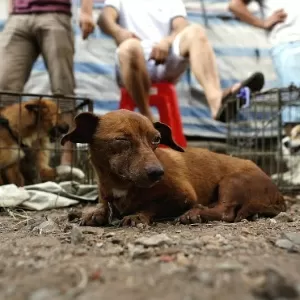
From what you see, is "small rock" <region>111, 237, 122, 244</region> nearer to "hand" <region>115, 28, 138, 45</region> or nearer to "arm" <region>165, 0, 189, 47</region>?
"hand" <region>115, 28, 138, 45</region>

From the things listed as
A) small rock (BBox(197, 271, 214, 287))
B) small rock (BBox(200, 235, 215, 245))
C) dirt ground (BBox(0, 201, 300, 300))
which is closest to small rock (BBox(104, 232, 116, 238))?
dirt ground (BBox(0, 201, 300, 300))

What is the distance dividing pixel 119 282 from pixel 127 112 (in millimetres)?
1160

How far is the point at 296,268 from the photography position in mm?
1121

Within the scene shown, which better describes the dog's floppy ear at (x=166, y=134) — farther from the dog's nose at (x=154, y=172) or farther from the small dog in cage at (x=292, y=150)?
the small dog in cage at (x=292, y=150)

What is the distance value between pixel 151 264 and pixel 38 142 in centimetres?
245

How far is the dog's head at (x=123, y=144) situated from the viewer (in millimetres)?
1896

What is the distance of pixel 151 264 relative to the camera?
1.18 meters

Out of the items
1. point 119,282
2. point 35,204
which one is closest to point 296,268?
point 119,282

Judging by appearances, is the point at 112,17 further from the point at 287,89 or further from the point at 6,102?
the point at 287,89

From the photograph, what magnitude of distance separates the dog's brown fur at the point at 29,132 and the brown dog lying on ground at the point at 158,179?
1.32m

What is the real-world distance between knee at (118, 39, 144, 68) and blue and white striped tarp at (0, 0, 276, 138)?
60.3 inches

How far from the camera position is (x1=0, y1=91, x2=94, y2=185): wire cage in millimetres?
3354

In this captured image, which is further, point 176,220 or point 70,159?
A: point 70,159

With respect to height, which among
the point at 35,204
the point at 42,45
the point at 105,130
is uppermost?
A: the point at 42,45
